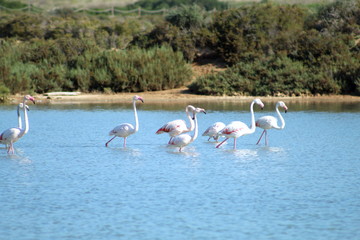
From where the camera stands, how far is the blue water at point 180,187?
834 cm

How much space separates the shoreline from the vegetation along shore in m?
0.17

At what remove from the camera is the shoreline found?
27484 mm

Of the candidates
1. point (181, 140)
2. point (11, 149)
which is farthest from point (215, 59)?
point (11, 149)

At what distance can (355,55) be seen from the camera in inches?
1190

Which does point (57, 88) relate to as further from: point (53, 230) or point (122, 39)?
point (53, 230)

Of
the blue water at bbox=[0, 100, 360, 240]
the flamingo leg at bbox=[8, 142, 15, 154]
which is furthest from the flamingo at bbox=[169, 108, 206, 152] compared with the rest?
the flamingo leg at bbox=[8, 142, 15, 154]

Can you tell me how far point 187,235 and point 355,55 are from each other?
2390cm

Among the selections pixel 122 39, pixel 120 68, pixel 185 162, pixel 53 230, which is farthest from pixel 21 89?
pixel 53 230

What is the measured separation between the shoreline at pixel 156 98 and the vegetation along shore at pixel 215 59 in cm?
17

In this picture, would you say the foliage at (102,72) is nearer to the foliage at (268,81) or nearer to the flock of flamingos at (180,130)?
the foliage at (268,81)

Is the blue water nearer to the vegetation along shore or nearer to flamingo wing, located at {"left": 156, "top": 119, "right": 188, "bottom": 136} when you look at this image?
flamingo wing, located at {"left": 156, "top": 119, "right": 188, "bottom": 136}

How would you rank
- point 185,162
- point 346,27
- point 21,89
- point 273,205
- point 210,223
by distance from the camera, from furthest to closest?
point 346,27 < point 21,89 < point 185,162 < point 273,205 < point 210,223

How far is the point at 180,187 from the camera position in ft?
35.4

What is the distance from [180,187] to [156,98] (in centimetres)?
1783
